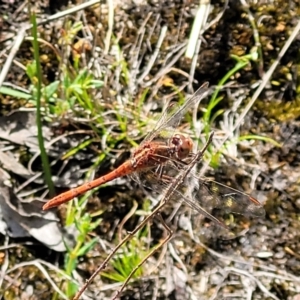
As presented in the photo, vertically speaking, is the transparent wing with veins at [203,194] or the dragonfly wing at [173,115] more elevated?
the dragonfly wing at [173,115]

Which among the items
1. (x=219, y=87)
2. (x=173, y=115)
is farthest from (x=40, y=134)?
(x=219, y=87)

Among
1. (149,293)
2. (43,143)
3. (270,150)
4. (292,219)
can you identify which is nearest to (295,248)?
(292,219)

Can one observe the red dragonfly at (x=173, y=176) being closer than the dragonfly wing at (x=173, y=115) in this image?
Yes

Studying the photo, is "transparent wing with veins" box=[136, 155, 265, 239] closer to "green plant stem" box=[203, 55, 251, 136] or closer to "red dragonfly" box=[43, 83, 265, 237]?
"red dragonfly" box=[43, 83, 265, 237]

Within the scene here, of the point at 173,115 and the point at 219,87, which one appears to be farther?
the point at 219,87

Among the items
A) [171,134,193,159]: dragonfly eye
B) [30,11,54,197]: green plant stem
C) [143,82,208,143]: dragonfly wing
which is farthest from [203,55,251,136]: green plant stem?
[30,11,54,197]: green plant stem

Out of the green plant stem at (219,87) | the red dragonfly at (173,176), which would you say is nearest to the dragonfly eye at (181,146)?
the red dragonfly at (173,176)

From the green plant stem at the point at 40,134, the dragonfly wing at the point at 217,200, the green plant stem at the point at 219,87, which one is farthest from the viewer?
the green plant stem at the point at 219,87

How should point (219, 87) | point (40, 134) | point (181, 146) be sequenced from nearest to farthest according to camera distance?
point (181, 146)
point (40, 134)
point (219, 87)

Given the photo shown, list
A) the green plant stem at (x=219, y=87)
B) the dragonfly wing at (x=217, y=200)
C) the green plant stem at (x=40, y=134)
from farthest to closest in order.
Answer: the green plant stem at (x=219, y=87) < the green plant stem at (x=40, y=134) < the dragonfly wing at (x=217, y=200)

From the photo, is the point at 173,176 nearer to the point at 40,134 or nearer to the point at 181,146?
the point at 181,146

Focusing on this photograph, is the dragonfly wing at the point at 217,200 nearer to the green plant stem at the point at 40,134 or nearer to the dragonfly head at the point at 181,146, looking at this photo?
the dragonfly head at the point at 181,146

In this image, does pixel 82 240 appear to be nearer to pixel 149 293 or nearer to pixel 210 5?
pixel 149 293
